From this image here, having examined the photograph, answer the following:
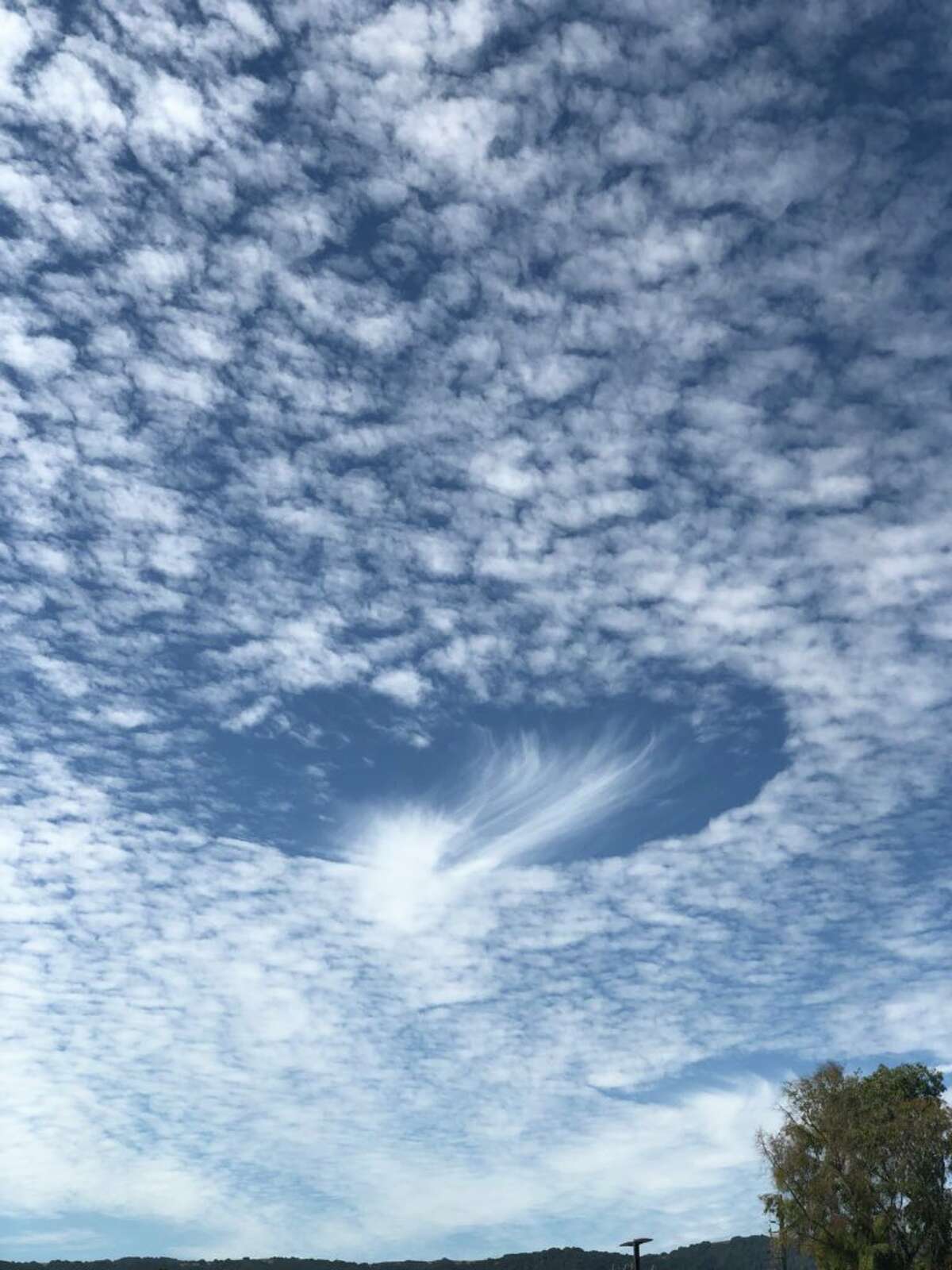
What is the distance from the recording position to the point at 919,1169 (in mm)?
58531

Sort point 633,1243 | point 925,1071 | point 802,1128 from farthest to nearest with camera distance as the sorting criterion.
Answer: point 925,1071
point 802,1128
point 633,1243

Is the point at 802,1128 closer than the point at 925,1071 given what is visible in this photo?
Yes

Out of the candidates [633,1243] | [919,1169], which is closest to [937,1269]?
[919,1169]

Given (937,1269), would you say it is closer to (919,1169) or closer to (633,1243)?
(919,1169)

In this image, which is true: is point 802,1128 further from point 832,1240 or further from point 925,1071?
point 925,1071

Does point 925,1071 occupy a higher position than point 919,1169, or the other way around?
point 925,1071

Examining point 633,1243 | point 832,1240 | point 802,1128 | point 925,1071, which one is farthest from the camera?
point 925,1071

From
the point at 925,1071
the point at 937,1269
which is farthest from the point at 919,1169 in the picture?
the point at 925,1071

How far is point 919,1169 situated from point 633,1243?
48.5 feet

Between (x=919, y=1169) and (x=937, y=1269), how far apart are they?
14.2 feet

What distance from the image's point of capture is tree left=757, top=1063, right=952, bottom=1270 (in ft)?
190

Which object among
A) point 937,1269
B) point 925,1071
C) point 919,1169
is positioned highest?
point 925,1071

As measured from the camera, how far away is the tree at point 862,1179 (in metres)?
58.0

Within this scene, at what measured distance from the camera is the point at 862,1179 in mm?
59938
